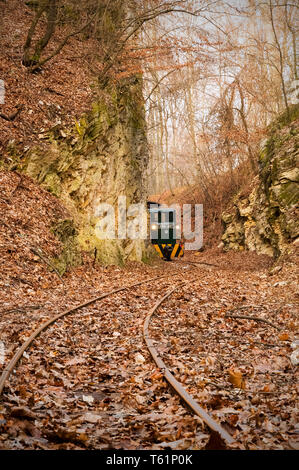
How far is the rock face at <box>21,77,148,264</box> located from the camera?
48.7 ft

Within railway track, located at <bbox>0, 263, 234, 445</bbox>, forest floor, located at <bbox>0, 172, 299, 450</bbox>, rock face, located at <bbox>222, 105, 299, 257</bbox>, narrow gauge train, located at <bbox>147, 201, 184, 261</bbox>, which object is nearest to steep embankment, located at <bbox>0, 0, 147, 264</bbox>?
forest floor, located at <bbox>0, 172, 299, 450</bbox>

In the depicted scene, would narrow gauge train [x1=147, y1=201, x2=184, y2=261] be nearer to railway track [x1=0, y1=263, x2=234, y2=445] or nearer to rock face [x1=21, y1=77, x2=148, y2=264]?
rock face [x1=21, y1=77, x2=148, y2=264]

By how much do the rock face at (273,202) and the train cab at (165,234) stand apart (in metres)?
3.28

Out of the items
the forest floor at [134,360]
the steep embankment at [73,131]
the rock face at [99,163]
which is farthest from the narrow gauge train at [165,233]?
the forest floor at [134,360]

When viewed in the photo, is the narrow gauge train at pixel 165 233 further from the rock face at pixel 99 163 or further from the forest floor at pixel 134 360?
the forest floor at pixel 134 360

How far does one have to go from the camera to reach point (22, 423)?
11.1 ft

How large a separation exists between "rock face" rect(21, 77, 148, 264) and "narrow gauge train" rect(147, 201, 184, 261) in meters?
3.03

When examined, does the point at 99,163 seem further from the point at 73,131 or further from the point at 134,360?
the point at 134,360

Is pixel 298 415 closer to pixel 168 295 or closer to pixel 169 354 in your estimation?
pixel 169 354

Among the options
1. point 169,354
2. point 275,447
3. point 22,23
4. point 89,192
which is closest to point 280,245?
point 89,192

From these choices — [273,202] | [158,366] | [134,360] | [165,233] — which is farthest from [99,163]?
[158,366]

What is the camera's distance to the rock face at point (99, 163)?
48.7 feet

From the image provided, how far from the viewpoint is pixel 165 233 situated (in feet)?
76.3

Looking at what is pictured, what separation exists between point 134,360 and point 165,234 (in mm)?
17674
